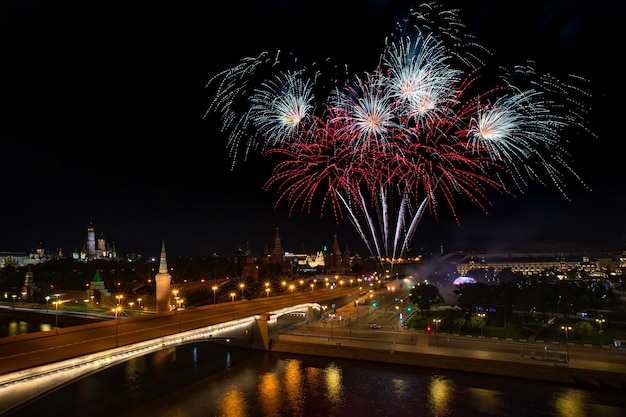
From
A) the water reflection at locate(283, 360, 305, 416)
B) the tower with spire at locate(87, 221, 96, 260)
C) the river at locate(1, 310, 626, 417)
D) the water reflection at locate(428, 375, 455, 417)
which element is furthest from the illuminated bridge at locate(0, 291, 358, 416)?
the tower with spire at locate(87, 221, 96, 260)

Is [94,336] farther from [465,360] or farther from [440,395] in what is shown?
[465,360]

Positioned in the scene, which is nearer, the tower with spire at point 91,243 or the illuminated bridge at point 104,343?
the illuminated bridge at point 104,343

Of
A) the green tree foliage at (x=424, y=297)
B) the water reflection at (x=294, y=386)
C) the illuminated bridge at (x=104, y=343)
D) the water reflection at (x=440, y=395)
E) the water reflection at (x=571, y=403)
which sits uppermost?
the illuminated bridge at (x=104, y=343)

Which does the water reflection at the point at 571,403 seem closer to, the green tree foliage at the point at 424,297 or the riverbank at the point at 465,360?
the riverbank at the point at 465,360

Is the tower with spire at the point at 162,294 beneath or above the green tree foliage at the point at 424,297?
above

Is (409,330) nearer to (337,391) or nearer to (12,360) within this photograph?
(337,391)

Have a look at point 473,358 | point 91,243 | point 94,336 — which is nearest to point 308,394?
point 473,358

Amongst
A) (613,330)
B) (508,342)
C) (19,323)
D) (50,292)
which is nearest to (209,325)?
(508,342)

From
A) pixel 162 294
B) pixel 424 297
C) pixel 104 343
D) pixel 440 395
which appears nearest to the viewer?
pixel 104 343

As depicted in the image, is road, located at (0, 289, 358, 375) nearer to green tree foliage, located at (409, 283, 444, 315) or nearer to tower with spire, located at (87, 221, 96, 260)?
green tree foliage, located at (409, 283, 444, 315)

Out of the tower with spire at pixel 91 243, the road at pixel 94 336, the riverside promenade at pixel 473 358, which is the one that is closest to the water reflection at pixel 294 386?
the riverside promenade at pixel 473 358
